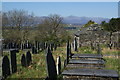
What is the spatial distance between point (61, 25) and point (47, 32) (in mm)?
3710

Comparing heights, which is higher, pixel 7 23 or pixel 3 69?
pixel 7 23

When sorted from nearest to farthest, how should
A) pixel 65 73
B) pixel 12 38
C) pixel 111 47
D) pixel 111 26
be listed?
pixel 65 73
pixel 111 47
pixel 111 26
pixel 12 38

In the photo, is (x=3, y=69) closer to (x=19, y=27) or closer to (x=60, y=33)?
(x=19, y=27)

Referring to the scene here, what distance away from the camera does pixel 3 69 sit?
28.5 feet

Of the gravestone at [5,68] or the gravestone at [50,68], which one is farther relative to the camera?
the gravestone at [5,68]

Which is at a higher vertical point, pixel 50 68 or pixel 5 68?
pixel 50 68

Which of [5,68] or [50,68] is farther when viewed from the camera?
[5,68]

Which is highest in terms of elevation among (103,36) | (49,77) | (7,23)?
(7,23)

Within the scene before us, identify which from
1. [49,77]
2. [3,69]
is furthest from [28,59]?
[49,77]

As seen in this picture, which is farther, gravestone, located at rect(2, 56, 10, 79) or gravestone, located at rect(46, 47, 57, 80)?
gravestone, located at rect(2, 56, 10, 79)

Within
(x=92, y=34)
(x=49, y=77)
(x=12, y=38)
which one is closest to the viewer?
(x=49, y=77)

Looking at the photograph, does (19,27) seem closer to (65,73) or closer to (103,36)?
(103,36)

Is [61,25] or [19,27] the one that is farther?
[61,25]

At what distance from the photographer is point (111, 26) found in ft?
93.4
